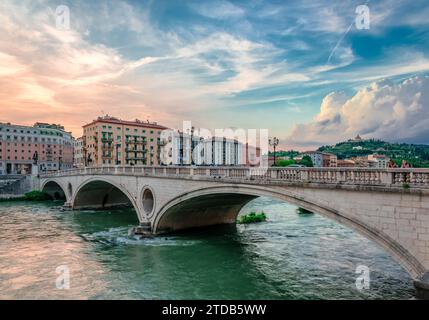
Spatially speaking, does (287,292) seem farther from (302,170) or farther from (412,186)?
(412,186)

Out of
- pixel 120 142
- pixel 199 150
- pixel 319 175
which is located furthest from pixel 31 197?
pixel 199 150

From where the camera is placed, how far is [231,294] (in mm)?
13750

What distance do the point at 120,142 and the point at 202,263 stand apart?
5872 centimetres

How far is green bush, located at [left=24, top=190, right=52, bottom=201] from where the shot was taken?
51853mm

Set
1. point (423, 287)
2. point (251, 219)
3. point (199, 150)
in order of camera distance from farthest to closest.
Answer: point (199, 150) → point (251, 219) → point (423, 287)

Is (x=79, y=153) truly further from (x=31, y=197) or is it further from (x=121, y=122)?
(x=31, y=197)

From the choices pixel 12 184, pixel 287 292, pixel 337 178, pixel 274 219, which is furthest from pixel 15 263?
pixel 12 184

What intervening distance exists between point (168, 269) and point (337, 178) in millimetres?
9317

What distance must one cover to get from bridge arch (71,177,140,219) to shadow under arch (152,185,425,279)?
16.5 m

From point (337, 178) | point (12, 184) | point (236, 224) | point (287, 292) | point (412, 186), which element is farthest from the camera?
point (12, 184)

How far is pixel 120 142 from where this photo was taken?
72625 mm

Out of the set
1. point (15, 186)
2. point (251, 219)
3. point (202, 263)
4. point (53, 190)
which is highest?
point (15, 186)

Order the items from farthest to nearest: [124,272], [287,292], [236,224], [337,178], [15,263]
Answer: [236,224], [15,263], [124,272], [287,292], [337,178]

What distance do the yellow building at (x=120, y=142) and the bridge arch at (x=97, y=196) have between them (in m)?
27.2
